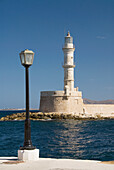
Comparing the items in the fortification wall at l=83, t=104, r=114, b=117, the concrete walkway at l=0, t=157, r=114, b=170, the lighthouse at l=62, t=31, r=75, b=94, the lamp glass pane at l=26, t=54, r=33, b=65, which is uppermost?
the lighthouse at l=62, t=31, r=75, b=94

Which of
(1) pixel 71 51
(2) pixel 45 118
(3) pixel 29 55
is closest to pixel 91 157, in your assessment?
(3) pixel 29 55

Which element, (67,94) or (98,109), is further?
(98,109)

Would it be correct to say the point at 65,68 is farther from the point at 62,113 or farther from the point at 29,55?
the point at 29,55

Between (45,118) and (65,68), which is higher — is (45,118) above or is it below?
below

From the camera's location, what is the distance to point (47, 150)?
12820 millimetres

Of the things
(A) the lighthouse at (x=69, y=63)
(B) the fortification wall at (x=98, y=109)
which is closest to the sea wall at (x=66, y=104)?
(B) the fortification wall at (x=98, y=109)

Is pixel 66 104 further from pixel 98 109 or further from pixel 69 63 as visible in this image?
pixel 69 63

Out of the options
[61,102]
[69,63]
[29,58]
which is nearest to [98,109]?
[61,102]

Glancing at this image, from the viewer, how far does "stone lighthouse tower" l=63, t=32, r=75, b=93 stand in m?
37.4

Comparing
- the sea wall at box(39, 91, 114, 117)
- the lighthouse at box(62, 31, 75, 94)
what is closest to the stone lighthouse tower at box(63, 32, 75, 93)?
the lighthouse at box(62, 31, 75, 94)

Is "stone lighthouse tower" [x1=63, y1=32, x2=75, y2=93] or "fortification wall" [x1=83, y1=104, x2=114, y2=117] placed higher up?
"stone lighthouse tower" [x1=63, y1=32, x2=75, y2=93]

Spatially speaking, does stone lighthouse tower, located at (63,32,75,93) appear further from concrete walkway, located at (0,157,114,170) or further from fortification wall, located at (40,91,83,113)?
concrete walkway, located at (0,157,114,170)

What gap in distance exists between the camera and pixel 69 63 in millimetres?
37531

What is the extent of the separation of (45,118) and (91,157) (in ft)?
82.9
